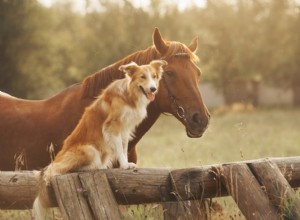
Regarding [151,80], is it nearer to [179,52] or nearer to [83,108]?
[179,52]

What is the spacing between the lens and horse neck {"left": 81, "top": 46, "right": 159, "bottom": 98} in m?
6.68

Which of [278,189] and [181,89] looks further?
[181,89]

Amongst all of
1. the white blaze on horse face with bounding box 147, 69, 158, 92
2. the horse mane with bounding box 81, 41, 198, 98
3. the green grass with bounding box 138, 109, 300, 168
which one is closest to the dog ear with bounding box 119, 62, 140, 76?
the white blaze on horse face with bounding box 147, 69, 158, 92

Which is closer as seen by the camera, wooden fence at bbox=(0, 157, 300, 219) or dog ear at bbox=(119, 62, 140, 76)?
wooden fence at bbox=(0, 157, 300, 219)

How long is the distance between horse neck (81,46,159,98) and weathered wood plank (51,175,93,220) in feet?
5.95

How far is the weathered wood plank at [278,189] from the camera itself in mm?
5039

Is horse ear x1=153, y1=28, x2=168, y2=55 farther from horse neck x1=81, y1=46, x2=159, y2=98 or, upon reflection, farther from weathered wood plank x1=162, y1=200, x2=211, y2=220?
weathered wood plank x1=162, y1=200, x2=211, y2=220

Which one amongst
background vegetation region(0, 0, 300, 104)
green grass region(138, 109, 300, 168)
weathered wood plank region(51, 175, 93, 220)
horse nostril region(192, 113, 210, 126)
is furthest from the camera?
background vegetation region(0, 0, 300, 104)

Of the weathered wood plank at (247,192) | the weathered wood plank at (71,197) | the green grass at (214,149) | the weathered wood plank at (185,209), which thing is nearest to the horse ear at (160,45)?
the weathered wood plank at (185,209)

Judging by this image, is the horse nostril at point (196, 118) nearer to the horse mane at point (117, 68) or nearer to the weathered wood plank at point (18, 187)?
the horse mane at point (117, 68)

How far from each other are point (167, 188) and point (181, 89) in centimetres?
158

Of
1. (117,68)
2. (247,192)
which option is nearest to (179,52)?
(117,68)

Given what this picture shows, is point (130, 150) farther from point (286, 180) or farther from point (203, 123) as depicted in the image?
point (286, 180)

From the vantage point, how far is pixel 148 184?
5.11 metres
